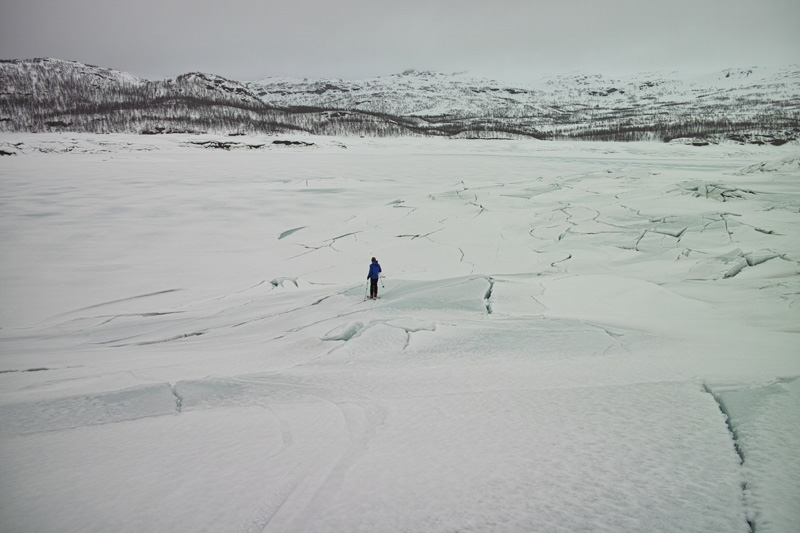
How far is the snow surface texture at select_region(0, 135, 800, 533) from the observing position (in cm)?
160

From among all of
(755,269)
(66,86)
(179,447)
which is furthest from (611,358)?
(66,86)

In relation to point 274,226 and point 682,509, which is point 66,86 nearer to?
point 274,226

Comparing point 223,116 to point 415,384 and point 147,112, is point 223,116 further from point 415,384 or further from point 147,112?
point 415,384

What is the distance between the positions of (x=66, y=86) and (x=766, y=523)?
16495 cm

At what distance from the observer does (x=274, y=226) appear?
1180cm

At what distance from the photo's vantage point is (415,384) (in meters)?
2.83

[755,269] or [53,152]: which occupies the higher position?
[53,152]

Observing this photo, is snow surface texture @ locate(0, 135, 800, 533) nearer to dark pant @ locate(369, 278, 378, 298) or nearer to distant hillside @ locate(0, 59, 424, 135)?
dark pant @ locate(369, 278, 378, 298)

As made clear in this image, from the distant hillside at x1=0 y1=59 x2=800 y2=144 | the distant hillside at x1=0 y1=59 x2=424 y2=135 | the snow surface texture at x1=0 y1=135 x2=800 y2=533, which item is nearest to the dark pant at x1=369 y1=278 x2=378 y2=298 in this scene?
the snow surface texture at x1=0 y1=135 x2=800 y2=533

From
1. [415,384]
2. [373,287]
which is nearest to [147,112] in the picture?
[373,287]

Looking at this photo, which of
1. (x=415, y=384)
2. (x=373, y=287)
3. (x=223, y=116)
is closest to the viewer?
(x=415, y=384)

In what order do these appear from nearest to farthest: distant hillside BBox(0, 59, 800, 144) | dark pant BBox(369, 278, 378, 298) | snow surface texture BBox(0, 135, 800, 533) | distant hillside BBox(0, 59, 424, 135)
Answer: snow surface texture BBox(0, 135, 800, 533) < dark pant BBox(369, 278, 378, 298) < distant hillside BBox(0, 59, 800, 144) < distant hillside BBox(0, 59, 424, 135)

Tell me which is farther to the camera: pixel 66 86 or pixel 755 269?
pixel 66 86

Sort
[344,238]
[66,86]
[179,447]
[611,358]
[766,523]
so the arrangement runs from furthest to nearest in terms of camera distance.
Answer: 1. [66,86]
2. [344,238]
3. [611,358]
4. [179,447]
5. [766,523]
